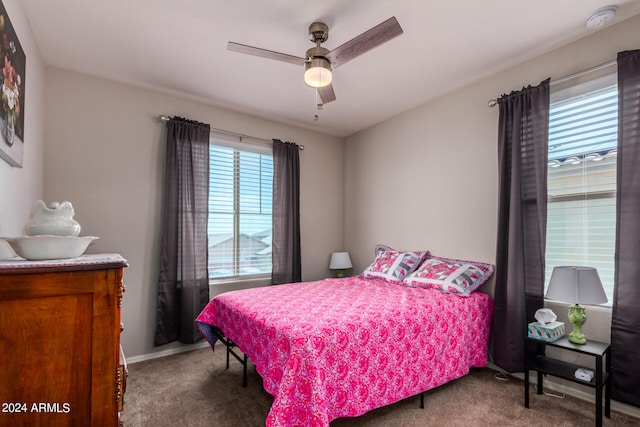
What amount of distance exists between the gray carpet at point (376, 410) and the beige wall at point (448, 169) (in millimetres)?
551

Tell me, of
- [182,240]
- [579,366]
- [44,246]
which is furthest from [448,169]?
[44,246]

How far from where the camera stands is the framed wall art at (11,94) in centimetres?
158

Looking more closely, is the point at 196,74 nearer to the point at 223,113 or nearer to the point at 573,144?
the point at 223,113

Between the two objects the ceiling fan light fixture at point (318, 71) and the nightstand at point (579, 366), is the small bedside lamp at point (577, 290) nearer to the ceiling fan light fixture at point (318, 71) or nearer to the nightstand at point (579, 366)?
the nightstand at point (579, 366)

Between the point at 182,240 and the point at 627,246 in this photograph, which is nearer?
the point at 627,246

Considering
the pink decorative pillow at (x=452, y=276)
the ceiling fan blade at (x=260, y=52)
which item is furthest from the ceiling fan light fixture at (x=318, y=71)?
the pink decorative pillow at (x=452, y=276)

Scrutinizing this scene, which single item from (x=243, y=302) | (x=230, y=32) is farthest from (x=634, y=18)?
(x=243, y=302)

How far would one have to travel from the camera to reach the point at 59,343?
997 millimetres

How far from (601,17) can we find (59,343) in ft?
11.1

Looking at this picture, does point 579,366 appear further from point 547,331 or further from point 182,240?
point 182,240

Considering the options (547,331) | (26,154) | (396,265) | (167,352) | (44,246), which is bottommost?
(167,352)

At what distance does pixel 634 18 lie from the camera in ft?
7.12

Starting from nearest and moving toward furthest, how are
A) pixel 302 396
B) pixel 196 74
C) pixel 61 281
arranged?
pixel 61 281, pixel 302 396, pixel 196 74

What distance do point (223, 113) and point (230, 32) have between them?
1462 mm
